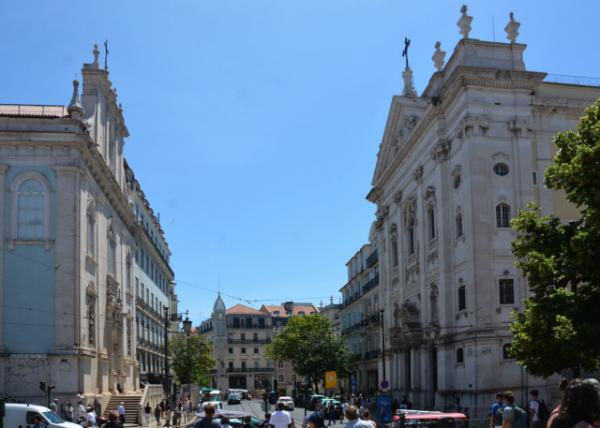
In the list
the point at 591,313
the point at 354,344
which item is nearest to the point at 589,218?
the point at 591,313

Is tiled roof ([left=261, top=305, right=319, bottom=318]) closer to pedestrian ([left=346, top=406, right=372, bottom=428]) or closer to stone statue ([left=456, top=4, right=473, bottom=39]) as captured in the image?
stone statue ([left=456, top=4, right=473, bottom=39])

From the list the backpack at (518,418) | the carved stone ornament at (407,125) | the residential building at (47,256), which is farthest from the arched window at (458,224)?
the backpack at (518,418)

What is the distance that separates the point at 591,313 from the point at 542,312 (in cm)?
131

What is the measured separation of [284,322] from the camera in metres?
143

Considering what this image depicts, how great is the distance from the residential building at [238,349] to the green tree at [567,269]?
380ft

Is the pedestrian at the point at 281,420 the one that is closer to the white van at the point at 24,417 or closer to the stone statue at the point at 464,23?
the white van at the point at 24,417

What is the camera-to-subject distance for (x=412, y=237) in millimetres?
50844

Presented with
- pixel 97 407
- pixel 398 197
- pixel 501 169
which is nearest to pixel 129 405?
pixel 97 407

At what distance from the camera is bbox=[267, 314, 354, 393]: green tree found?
241 ft

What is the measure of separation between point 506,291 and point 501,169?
5.89 metres

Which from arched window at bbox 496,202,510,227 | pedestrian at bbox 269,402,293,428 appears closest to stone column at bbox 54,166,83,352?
arched window at bbox 496,202,510,227

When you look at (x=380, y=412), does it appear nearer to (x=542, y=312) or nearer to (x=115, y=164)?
(x=542, y=312)

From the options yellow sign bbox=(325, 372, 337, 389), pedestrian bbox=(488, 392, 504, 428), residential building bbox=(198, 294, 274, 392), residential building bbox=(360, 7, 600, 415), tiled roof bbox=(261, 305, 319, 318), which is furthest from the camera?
tiled roof bbox=(261, 305, 319, 318)

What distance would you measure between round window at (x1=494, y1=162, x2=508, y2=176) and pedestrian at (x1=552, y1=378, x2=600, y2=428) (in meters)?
34.1
